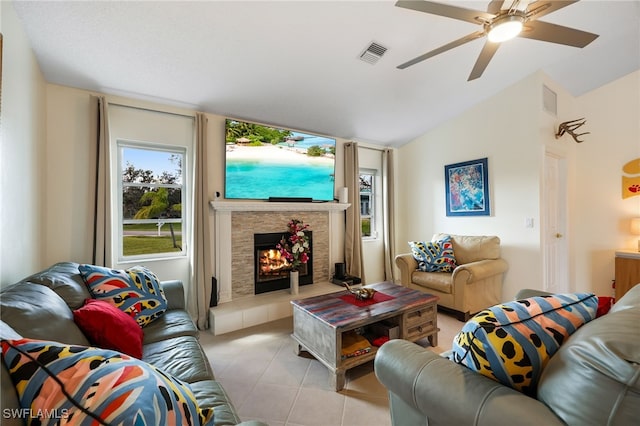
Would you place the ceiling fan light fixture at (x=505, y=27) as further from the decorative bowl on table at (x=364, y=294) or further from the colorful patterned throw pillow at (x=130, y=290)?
the colorful patterned throw pillow at (x=130, y=290)

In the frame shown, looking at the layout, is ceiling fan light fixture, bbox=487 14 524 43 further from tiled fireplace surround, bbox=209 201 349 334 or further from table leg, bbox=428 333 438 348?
tiled fireplace surround, bbox=209 201 349 334

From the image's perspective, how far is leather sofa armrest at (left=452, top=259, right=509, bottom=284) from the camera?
3.02 meters

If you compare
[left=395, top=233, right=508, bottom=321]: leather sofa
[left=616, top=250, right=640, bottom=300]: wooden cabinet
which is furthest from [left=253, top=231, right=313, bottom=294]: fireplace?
[left=616, top=250, right=640, bottom=300]: wooden cabinet

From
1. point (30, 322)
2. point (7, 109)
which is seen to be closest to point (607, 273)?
point (30, 322)

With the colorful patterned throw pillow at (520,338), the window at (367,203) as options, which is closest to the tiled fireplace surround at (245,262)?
the window at (367,203)

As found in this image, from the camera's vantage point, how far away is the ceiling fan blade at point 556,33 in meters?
1.70

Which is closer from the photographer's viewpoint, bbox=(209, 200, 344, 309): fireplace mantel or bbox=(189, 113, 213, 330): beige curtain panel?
bbox=(189, 113, 213, 330): beige curtain panel

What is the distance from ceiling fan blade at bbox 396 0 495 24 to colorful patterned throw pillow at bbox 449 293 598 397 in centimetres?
164

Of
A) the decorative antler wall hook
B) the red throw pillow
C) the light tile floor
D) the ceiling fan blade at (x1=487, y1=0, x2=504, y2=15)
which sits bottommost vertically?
the light tile floor

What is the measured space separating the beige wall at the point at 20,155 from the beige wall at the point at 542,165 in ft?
15.3

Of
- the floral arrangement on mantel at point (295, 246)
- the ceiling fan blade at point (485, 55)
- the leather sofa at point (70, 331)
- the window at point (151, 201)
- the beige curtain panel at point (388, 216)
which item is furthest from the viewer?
the beige curtain panel at point (388, 216)

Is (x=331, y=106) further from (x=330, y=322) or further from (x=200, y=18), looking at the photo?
(x=330, y=322)

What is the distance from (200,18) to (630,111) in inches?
203

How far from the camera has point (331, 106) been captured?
3363mm
